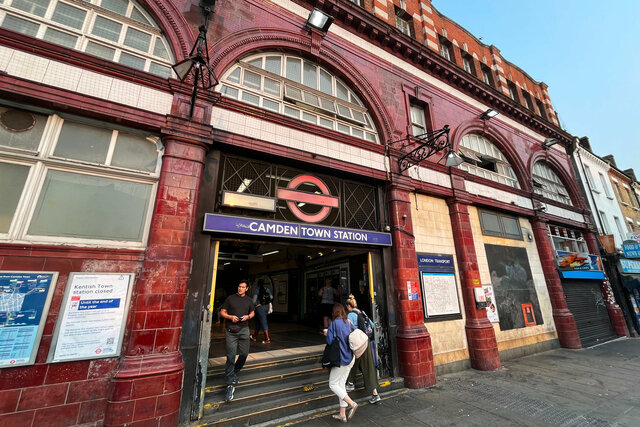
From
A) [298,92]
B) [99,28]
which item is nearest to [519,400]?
[298,92]

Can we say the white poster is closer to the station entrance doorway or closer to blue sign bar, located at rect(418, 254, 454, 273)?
blue sign bar, located at rect(418, 254, 454, 273)

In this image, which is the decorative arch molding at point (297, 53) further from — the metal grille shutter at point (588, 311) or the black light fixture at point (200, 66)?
the metal grille shutter at point (588, 311)

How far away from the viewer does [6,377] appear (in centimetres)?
340

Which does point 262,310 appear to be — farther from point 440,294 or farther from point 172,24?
point 172,24

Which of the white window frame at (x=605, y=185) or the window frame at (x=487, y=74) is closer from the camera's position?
the window frame at (x=487, y=74)

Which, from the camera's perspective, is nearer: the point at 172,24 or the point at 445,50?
the point at 172,24

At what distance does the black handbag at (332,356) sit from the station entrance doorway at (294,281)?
2.28 meters

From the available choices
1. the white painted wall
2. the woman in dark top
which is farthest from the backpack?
the white painted wall

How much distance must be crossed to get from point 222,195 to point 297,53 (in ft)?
17.0

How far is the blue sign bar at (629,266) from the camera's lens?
1445 cm

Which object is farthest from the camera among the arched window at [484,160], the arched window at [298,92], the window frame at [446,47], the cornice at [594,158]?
the cornice at [594,158]

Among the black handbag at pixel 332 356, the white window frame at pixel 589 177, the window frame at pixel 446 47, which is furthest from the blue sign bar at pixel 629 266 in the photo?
the black handbag at pixel 332 356

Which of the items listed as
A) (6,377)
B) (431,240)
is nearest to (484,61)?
(431,240)

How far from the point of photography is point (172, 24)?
5770 millimetres
